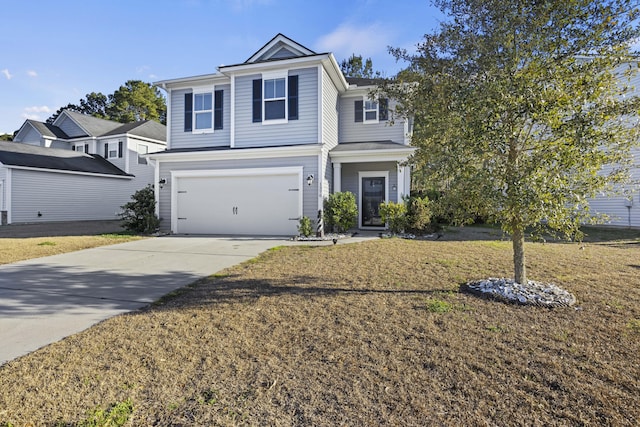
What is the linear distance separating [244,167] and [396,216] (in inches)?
220

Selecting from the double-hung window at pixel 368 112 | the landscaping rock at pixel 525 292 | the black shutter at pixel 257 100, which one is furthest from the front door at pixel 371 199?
the landscaping rock at pixel 525 292

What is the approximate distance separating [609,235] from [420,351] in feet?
40.4

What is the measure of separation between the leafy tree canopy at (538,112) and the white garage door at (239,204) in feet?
25.1

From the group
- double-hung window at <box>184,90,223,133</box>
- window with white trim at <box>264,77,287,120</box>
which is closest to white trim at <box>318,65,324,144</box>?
window with white trim at <box>264,77,287,120</box>

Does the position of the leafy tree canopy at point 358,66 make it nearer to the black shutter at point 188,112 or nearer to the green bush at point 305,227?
the black shutter at point 188,112

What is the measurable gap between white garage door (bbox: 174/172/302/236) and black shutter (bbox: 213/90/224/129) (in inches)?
86.5

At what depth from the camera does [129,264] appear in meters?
7.13

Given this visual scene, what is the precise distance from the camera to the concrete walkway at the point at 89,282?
12.2 ft

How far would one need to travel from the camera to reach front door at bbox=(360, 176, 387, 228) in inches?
530

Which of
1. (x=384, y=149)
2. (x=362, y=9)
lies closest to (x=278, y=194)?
(x=384, y=149)

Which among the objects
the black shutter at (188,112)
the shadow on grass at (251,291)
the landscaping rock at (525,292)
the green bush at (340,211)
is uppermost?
the black shutter at (188,112)

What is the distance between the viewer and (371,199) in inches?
536

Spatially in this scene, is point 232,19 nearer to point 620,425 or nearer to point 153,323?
point 153,323

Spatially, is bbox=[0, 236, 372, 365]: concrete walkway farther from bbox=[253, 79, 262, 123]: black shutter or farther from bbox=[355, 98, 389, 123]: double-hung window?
bbox=[355, 98, 389, 123]: double-hung window
